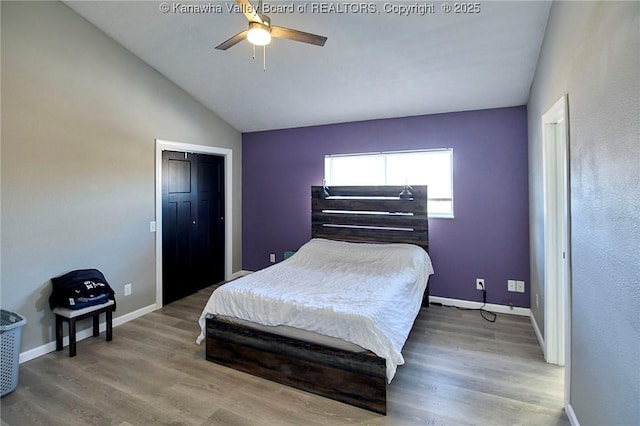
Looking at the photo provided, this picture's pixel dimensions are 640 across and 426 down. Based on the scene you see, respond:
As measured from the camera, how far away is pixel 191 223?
449cm

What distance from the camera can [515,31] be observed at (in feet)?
8.57

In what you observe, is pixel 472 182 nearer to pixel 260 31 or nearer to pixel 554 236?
pixel 554 236

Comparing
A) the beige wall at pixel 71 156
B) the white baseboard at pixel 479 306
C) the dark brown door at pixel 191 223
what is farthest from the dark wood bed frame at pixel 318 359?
the dark brown door at pixel 191 223

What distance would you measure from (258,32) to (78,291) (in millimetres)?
2675

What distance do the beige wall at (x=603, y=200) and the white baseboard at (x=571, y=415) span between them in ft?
0.12

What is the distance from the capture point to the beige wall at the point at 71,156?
2689 millimetres

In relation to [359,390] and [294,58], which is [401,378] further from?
[294,58]

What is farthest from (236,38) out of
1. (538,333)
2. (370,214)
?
(538,333)

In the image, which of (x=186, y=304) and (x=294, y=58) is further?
(x=186, y=304)

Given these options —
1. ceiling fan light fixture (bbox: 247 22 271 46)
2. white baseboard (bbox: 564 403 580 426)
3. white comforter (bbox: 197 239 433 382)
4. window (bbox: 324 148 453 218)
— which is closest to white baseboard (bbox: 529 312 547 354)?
white baseboard (bbox: 564 403 580 426)

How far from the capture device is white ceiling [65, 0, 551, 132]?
263 centimetres

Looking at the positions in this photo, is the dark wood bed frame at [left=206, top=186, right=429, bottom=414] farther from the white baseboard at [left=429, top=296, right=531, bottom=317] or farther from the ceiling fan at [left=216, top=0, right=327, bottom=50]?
the ceiling fan at [left=216, top=0, right=327, bottom=50]

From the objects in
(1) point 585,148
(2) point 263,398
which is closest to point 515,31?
(1) point 585,148

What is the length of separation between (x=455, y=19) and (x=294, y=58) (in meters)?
1.52
